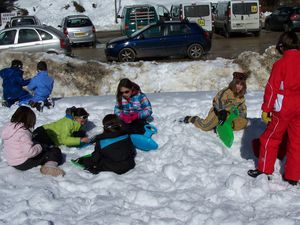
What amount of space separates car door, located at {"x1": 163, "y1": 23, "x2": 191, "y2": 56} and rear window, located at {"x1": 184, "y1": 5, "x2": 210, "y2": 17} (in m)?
7.44

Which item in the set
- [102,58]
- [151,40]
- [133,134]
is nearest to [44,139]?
[133,134]

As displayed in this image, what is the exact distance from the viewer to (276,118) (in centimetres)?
546

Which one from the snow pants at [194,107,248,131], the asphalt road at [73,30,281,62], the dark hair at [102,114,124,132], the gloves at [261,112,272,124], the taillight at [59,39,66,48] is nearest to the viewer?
the gloves at [261,112,272,124]

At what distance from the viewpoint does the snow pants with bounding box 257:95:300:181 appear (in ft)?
17.6

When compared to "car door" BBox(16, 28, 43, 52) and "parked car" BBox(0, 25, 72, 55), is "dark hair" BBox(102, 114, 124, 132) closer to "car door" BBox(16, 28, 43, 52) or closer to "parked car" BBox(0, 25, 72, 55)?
"parked car" BBox(0, 25, 72, 55)

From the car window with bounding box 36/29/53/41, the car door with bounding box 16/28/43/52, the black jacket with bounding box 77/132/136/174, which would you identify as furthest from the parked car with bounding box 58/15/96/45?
the black jacket with bounding box 77/132/136/174

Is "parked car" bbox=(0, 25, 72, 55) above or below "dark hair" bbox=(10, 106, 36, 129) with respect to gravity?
above

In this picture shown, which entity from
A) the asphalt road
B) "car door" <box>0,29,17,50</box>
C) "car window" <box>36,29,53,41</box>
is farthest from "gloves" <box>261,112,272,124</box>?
"car door" <box>0,29,17,50</box>

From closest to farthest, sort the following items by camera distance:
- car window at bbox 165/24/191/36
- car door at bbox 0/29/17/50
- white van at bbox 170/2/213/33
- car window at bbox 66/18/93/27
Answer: car door at bbox 0/29/17/50, car window at bbox 165/24/191/36, car window at bbox 66/18/93/27, white van at bbox 170/2/213/33

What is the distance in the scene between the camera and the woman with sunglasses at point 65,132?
715cm

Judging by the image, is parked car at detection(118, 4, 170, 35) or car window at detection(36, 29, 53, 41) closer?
car window at detection(36, 29, 53, 41)

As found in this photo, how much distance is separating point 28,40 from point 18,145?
1243cm

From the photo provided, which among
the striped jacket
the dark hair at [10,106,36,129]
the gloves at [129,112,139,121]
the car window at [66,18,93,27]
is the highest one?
the car window at [66,18,93,27]

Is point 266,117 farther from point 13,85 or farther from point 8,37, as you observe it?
point 8,37
